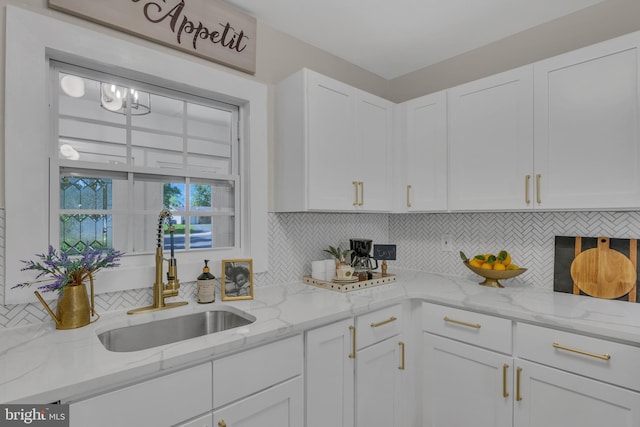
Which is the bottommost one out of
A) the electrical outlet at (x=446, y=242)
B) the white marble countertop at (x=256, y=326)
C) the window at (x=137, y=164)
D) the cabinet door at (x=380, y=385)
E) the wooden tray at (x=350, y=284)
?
the cabinet door at (x=380, y=385)

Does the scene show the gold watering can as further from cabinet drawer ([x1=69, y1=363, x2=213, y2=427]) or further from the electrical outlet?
the electrical outlet

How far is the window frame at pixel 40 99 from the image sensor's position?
130 centimetres

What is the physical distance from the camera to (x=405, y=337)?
1.94 metres

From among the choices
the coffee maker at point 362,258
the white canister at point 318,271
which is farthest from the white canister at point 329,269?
the coffee maker at point 362,258

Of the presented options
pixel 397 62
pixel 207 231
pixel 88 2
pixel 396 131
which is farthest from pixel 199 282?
pixel 397 62

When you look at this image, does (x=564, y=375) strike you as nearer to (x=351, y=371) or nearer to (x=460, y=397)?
(x=460, y=397)

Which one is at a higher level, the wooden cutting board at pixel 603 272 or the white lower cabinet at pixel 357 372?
the wooden cutting board at pixel 603 272

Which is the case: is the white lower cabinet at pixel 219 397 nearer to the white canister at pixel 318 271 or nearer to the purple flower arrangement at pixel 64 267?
the purple flower arrangement at pixel 64 267

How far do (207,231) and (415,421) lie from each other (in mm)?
1616

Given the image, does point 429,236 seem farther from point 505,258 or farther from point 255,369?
point 255,369

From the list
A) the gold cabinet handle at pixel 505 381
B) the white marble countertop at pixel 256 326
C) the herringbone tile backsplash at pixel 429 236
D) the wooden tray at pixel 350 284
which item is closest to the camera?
the white marble countertop at pixel 256 326

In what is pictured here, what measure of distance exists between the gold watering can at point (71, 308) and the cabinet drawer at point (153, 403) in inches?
19.3

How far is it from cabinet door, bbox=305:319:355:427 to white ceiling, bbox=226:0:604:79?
5.70 ft

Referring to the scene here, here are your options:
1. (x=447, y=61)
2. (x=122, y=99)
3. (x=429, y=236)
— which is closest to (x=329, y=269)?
(x=429, y=236)
